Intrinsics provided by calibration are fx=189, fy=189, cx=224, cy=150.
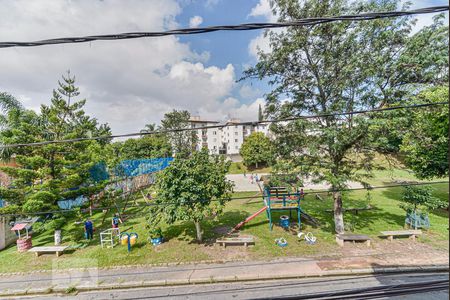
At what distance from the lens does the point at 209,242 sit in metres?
8.45

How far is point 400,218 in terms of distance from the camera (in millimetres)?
10203

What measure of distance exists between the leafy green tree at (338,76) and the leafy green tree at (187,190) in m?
3.41

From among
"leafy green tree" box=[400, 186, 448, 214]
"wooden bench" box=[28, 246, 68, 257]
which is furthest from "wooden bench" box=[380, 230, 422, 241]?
"wooden bench" box=[28, 246, 68, 257]

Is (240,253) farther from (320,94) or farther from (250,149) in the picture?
(250,149)

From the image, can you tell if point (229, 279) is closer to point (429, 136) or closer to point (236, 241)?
point (236, 241)

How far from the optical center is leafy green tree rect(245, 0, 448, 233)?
20.8 ft

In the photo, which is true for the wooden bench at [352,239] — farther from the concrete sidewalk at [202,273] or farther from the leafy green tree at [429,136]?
the leafy green tree at [429,136]

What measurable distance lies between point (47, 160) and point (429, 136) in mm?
15538

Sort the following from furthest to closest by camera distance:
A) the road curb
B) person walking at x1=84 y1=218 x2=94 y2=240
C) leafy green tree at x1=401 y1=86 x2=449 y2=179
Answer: person walking at x1=84 y1=218 x2=94 y2=240
the road curb
leafy green tree at x1=401 y1=86 x2=449 y2=179

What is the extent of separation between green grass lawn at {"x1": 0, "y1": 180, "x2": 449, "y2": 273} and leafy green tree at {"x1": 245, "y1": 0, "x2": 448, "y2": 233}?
2138mm

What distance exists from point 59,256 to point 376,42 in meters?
14.8

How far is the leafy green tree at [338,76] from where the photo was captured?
634 centimetres

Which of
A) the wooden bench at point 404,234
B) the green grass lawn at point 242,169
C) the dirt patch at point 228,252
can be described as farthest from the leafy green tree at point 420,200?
the green grass lawn at point 242,169

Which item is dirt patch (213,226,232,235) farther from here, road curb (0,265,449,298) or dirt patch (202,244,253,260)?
road curb (0,265,449,298)
